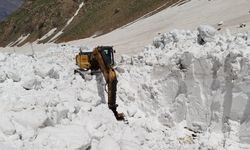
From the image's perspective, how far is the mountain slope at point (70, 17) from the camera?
2482 inches

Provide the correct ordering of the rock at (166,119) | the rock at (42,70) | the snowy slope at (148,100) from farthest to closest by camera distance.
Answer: the rock at (166,119) → the rock at (42,70) → the snowy slope at (148,100)

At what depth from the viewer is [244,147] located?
57.9ft

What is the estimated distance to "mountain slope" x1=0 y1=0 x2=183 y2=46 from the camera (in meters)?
63.0

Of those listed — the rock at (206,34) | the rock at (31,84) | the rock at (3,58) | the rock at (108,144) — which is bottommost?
the rock at (108,144)

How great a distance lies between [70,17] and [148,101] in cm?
6341

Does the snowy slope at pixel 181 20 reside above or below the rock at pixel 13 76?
above

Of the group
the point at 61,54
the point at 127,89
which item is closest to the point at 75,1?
the point at 61,54

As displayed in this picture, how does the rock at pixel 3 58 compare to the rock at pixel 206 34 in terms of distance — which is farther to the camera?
the rock at pixel 3 58

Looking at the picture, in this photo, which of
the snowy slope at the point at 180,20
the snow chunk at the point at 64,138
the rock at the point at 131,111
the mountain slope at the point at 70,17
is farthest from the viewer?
the mountain slope at the point at 70,17

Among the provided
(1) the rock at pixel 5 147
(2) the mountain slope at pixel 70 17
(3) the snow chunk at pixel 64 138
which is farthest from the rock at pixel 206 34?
(2) the mountain slope at pixel 70 17

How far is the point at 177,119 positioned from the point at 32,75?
573cm

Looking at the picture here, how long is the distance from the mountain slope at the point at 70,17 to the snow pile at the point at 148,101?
38.3m

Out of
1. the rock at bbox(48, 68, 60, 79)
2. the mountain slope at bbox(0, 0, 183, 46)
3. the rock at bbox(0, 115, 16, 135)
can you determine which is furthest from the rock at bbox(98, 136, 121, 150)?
the mountain slope at bbox(0, 0, 183, 46)

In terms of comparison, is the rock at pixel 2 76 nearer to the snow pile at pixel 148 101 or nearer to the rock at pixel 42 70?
the snow pile at pixel 148 101
